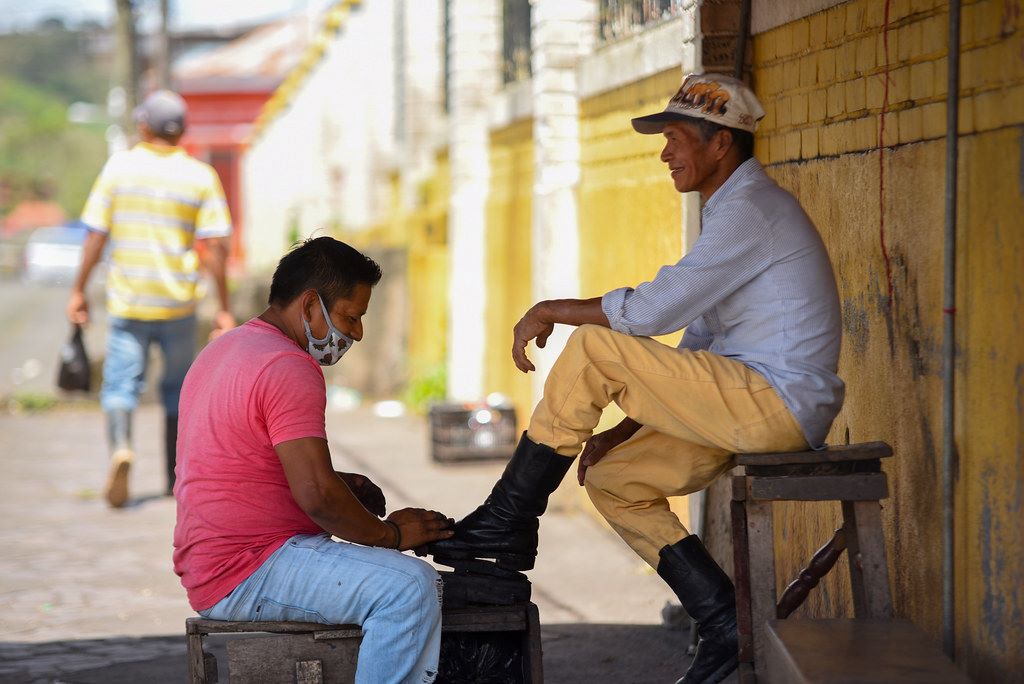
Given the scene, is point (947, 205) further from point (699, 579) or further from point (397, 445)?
point (397, 445)

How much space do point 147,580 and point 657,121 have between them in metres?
3.47

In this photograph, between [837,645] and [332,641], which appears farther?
[332,641]

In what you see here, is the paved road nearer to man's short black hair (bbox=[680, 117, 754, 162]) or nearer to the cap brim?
the cap brim

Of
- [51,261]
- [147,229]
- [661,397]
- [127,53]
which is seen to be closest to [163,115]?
[147,229]

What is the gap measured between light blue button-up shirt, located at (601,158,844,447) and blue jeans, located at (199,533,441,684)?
931mm

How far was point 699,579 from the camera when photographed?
4215 mm

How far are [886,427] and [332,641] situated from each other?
1.84 meters

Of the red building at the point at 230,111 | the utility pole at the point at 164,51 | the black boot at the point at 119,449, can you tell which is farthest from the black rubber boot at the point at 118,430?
the red building at the point at 230,111

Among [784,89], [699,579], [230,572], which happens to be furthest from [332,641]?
[784,89]

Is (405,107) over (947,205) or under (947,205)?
over

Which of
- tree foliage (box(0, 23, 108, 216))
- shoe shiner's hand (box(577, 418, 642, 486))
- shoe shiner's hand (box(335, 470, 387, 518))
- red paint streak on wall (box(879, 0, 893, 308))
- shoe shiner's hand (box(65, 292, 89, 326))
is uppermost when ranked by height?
tree foliage (box(0, 23, 108, 216))

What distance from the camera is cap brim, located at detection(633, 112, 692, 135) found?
168 inches

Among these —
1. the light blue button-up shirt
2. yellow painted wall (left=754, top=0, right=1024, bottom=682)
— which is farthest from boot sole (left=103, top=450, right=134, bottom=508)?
the light blue button-up shirt

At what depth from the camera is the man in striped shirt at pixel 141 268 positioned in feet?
26.3
